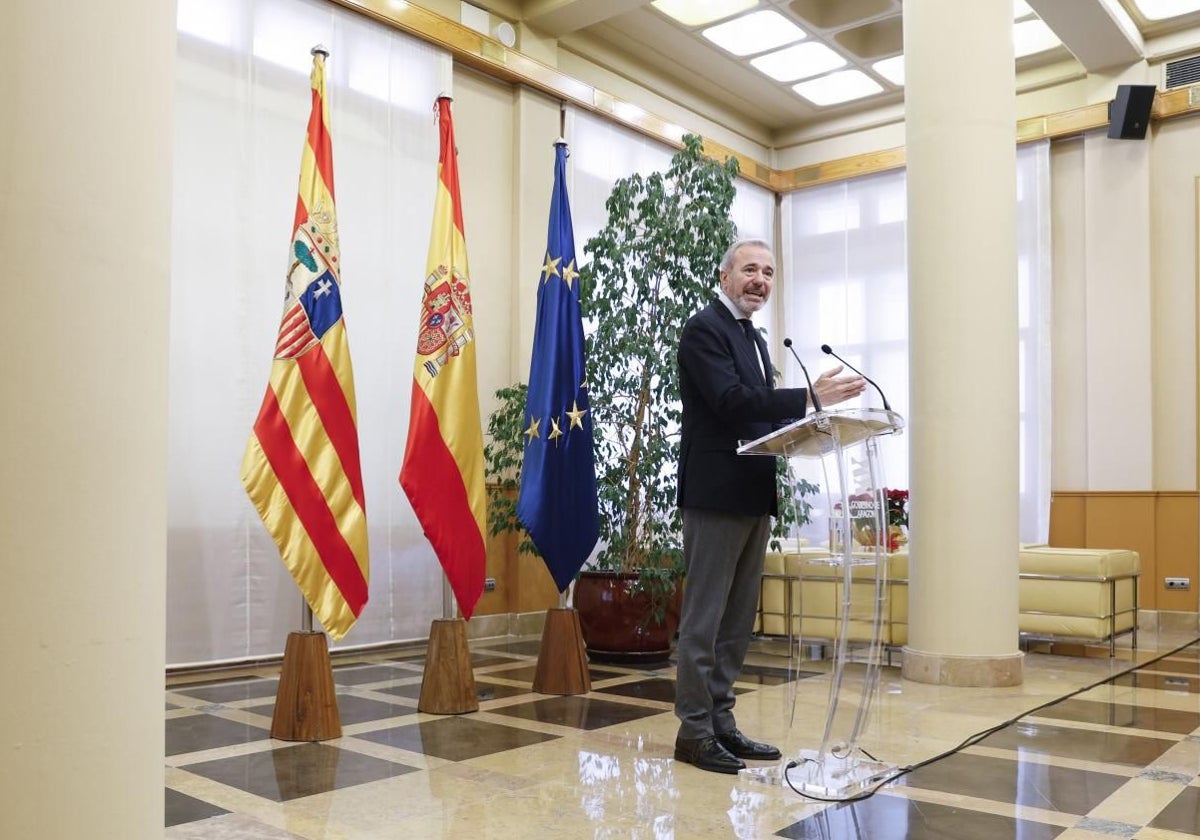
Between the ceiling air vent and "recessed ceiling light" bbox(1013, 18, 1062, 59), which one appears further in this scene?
"recessed ceiling light" bbox(1013, 18, 1062, 59)

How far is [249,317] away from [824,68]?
531 centimetres

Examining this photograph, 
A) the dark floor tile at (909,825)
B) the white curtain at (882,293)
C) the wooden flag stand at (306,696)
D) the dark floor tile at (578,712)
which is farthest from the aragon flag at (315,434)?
the white curtain at (882,293)

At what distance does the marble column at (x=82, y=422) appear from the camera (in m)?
1.20

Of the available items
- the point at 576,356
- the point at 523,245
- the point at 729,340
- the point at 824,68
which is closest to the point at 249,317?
the point at 576,356

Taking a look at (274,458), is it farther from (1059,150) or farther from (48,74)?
(1059,150)

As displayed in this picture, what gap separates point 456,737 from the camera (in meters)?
3.65

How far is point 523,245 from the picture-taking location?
23.3ft

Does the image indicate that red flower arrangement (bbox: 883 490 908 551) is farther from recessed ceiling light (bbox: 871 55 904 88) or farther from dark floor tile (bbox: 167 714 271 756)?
dark floor tile (bbox: 167 714 271 756)

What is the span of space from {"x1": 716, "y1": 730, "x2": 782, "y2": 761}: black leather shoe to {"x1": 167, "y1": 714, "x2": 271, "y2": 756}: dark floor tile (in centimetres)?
161

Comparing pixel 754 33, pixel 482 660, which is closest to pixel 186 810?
pixel 482 660

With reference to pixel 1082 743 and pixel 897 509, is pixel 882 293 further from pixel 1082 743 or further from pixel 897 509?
pixel 1082 743

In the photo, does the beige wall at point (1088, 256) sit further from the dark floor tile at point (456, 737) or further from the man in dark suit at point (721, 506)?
the man in dark suit at point (721, 506)

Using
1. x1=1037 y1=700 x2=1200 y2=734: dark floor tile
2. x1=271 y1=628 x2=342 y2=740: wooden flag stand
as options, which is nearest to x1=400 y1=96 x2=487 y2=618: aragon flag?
x1=271 y1=628 x2=342 y2=740: wooden flag stand

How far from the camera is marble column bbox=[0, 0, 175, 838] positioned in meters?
1.20
